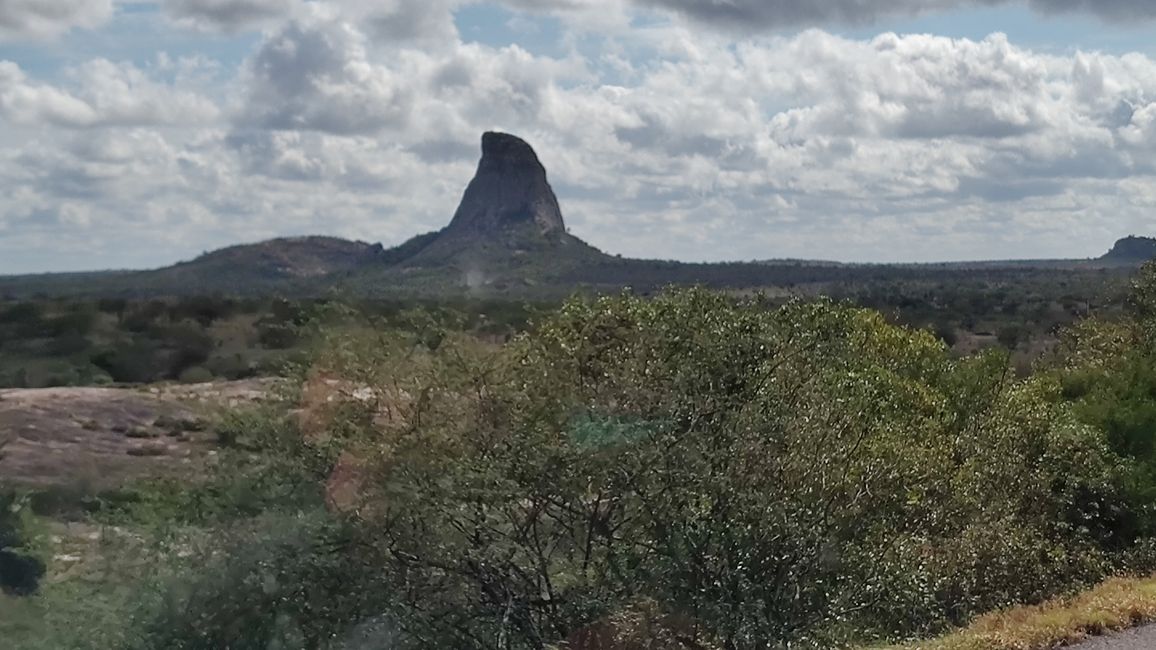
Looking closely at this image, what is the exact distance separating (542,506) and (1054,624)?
4941mm

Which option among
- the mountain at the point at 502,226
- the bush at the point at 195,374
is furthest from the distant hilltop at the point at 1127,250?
the bush at the point at 195,374

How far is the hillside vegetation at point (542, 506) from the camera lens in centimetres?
1296

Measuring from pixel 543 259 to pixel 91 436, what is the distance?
110m

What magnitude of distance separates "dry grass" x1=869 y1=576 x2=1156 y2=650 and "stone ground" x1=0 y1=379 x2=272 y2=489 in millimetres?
8148

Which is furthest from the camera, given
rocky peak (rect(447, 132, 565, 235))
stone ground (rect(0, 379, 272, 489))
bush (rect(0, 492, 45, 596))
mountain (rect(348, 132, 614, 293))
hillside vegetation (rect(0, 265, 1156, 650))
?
rocky peak (rect(447, 132, 565, 235))

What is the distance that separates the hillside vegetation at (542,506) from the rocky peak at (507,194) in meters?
141

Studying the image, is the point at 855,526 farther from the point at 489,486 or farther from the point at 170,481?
the point at 170,481

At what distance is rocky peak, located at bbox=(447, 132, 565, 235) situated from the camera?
162125 mm

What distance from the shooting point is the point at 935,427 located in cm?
1898

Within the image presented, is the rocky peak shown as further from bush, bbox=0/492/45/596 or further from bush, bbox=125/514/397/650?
bush, bbox=125/514/397/650

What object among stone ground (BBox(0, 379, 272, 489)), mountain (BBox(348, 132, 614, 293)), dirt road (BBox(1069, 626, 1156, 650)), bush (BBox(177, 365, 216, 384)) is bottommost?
bush (BBox(177, 365, 216, 384))

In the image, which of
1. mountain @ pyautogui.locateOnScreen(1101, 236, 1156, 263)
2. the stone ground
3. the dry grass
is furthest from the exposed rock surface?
the dry grass

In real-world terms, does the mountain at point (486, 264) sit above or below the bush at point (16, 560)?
above

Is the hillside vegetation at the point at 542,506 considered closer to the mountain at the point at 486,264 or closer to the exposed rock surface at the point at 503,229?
the mountain at the point at 486,264
